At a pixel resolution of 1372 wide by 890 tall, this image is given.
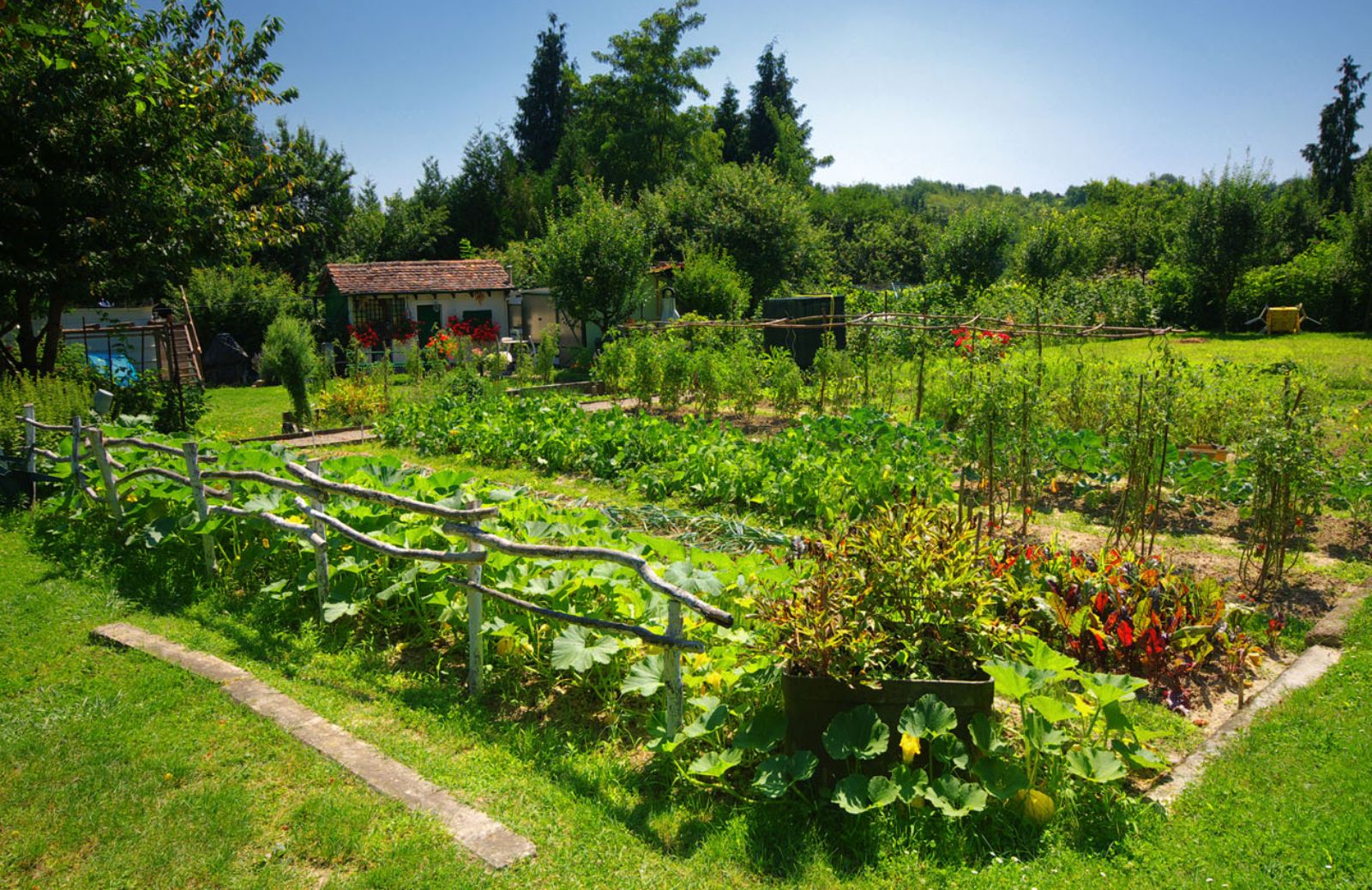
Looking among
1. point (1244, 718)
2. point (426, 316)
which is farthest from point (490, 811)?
point (426, 316)

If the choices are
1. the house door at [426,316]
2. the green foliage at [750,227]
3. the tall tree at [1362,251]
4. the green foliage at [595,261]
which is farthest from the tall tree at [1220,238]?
the house door at [426,316]

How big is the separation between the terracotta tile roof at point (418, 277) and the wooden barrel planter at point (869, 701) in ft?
73.5

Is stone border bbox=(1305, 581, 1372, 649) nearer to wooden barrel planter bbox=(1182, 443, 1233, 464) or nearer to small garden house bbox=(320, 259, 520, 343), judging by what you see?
wooden barrel planter bbox=(1182, 443, 1233, 464)

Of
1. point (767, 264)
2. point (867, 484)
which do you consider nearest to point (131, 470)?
point (867, 484)

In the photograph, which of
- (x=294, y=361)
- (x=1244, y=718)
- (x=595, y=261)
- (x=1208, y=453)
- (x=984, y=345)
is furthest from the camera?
(x=595, y=261)

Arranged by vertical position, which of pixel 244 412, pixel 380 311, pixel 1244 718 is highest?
pixel 380 311

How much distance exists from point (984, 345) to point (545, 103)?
39179mm

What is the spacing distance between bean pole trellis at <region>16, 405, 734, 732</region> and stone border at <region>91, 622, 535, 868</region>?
2.26 ft

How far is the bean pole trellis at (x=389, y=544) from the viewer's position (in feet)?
11.5

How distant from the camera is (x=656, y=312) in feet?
80.2

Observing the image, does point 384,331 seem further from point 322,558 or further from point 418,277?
point 322,558

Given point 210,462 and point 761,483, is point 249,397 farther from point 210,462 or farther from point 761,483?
point 761,483

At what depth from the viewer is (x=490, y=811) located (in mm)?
3246

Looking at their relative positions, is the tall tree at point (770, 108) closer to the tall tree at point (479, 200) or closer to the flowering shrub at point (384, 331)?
the tall tree at point (479, 200)
